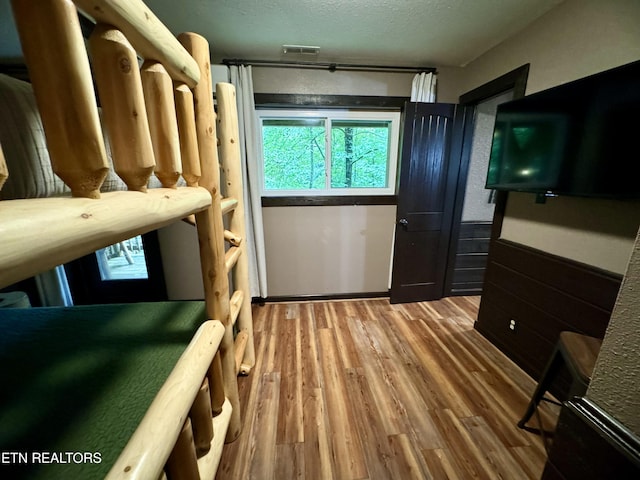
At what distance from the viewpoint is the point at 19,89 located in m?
0.51

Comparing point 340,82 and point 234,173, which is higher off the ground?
→ point 340,82

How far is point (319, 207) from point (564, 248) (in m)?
1.91

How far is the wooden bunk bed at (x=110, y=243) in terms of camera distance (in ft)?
1.06

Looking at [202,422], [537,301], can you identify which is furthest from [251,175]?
[537,301]

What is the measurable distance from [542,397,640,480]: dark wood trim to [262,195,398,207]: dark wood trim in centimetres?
213

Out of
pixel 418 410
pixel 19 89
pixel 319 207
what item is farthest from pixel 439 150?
pixel 19 89

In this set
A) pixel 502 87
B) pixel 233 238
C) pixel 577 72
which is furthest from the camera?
pixel 502 87

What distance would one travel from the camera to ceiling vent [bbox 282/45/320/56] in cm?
196

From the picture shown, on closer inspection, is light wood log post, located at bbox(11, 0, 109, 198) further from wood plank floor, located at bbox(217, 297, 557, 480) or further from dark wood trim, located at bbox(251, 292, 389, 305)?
dark wood trim, located at bbox(251, 292, 389, 305)

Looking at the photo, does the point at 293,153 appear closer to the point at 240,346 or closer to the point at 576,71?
the point at 240,346

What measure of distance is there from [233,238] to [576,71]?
2257 millimetres

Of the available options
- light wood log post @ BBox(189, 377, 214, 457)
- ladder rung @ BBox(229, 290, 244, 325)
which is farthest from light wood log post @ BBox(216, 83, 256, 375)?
light wood log post @ BBox(189, 377, 214, 457)

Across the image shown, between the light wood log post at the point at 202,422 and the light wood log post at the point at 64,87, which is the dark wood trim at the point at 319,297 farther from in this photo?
the light wood log post at the point at 64,87

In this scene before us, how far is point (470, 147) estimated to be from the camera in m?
2.35
